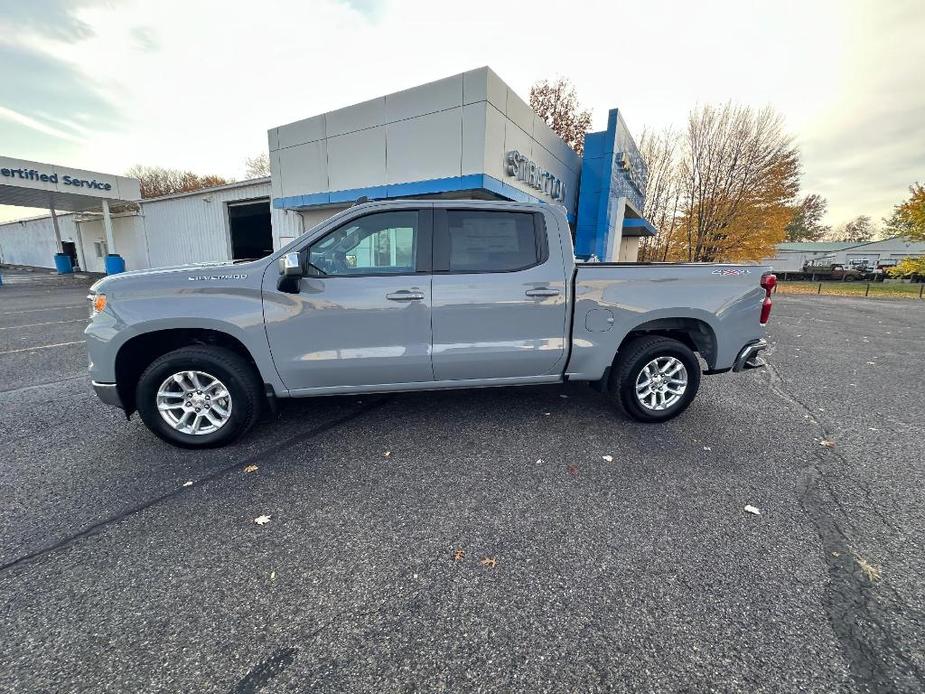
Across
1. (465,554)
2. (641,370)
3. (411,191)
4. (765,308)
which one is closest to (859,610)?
(465,554)

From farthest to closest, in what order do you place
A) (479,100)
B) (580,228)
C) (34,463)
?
(580,228)
(479,100)
(34,463)

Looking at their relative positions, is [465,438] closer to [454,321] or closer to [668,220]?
[454,321]

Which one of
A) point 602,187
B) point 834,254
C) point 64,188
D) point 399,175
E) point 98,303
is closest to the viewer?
point 98,303

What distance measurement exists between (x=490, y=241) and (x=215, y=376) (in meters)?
2.60

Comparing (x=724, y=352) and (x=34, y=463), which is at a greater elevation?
(x=724, y=352)

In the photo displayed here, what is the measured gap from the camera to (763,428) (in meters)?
4.00

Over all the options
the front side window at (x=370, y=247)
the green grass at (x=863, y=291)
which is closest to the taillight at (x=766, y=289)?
the front side window at (x=370, y=247)

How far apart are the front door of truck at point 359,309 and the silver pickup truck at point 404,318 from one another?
1 centimetres

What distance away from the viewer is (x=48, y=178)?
2022 cm

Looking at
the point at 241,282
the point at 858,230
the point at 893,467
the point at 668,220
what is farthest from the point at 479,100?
the point at 858,230

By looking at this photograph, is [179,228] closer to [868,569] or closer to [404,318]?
[404,318]

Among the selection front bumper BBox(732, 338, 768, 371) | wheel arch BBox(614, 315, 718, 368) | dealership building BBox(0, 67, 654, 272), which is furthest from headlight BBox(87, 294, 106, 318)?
dealership building BBox(0, 67, 654, 272)

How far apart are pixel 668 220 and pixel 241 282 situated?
3637 centimetres

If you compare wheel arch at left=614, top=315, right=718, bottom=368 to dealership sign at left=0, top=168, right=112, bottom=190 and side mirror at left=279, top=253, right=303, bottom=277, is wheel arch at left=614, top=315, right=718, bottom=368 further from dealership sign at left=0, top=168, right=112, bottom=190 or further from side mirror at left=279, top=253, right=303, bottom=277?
dealership sign at left=0, top=168, right=112, bottom=190
